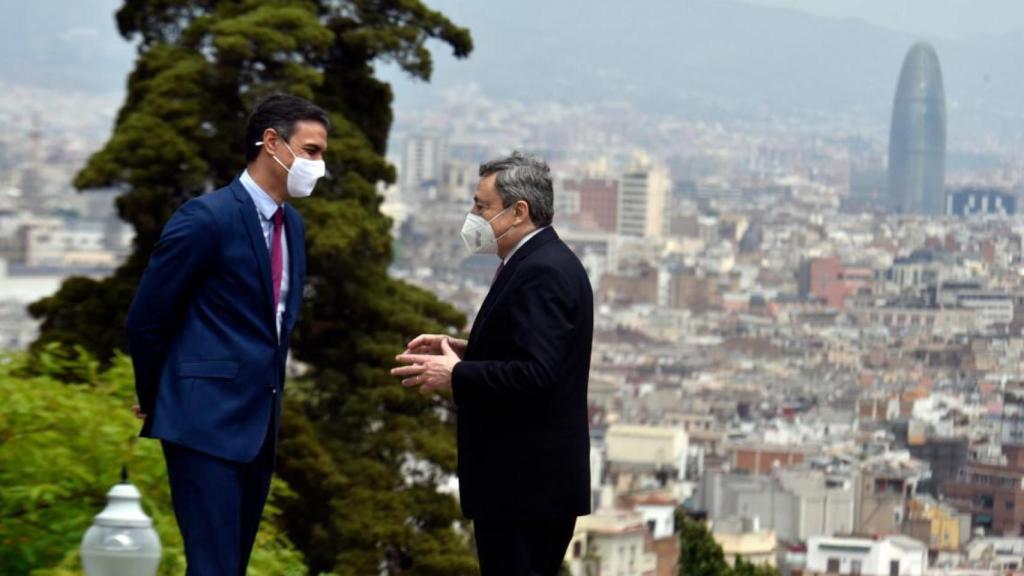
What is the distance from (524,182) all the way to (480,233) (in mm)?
117

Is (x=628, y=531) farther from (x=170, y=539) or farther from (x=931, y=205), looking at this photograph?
(x=931, y=205)

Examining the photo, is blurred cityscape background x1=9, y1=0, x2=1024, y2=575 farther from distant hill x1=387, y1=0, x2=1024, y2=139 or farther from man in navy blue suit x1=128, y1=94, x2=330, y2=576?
man in navy blue suit x1=128, y1=94, x2=330, y2=576

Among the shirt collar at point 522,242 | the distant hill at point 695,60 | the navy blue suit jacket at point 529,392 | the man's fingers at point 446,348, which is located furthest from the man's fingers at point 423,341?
the distant hill at point 695,60

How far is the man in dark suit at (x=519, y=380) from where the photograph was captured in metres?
3.44

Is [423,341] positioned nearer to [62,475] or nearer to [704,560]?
[62,475]

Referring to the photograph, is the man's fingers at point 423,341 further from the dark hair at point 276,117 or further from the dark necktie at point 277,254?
the dark hair at point 276,117

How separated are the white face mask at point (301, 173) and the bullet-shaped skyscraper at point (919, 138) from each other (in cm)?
11465

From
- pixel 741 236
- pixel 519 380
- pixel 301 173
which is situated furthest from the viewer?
pixel 741 236

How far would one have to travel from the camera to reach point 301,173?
3523 millimetres

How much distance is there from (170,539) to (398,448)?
28.4ft

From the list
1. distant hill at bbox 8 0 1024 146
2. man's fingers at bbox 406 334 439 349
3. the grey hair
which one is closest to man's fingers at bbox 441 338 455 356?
man's fingers at bbox 406 334 439 349

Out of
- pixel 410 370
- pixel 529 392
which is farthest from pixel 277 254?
pixel 529 392

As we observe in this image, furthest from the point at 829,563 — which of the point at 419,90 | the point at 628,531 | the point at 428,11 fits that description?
the point at 419,90

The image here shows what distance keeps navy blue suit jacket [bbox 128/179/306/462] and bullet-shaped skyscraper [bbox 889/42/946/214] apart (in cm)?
11473
